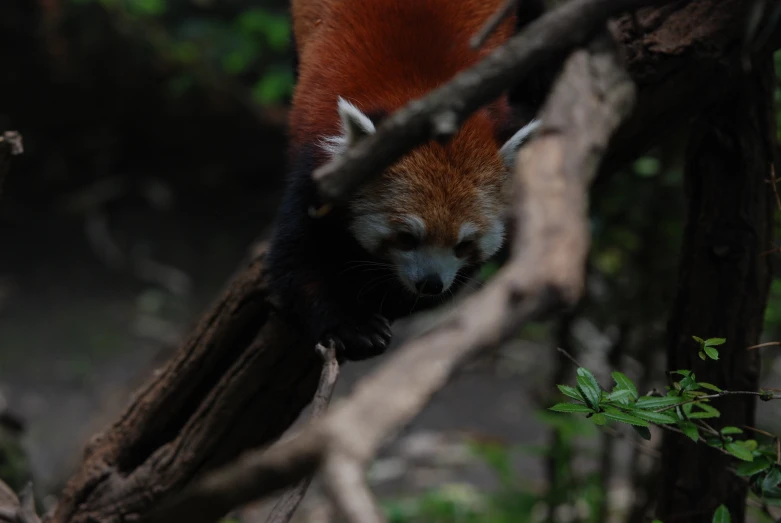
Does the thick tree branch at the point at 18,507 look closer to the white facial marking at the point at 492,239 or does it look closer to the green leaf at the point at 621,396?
the white facial marking at the point at 492,239

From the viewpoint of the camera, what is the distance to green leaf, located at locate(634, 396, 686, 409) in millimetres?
1402

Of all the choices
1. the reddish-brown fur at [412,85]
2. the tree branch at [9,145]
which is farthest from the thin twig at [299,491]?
the tree branch at [9,145]

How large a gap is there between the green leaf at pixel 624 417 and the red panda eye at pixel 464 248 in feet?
2.69

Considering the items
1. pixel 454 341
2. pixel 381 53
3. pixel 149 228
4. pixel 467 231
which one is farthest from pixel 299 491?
pixel 149 228

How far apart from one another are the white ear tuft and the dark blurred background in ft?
6.10

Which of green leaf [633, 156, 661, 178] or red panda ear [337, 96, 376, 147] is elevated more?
red panda ear [337, 96, 376, 147]

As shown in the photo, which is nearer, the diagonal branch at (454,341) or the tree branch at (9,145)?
the diagonal branch at (454,341)

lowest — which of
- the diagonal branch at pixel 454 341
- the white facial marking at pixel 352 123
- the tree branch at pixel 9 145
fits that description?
the white facial marking at pixel 352 123

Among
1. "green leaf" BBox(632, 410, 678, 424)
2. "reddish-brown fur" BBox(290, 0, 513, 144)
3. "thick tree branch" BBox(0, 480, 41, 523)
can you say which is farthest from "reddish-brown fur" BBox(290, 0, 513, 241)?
"thick tree branch" BBox(0, 480, 41, 523)

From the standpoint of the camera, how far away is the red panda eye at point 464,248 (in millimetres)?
2127

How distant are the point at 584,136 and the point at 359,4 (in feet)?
4.43

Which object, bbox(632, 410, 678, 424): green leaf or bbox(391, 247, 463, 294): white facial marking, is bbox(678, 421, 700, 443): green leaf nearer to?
bbox(632, 410, 678, 424): green leaf

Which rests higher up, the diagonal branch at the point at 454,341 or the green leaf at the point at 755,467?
the diagonal branch at the point at 454,341

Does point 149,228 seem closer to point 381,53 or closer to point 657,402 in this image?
point 381,53
